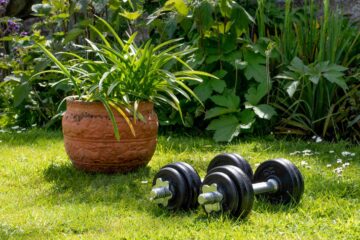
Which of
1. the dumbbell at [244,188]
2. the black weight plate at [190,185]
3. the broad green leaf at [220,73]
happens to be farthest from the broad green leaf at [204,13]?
the black weight plate at [190,185]

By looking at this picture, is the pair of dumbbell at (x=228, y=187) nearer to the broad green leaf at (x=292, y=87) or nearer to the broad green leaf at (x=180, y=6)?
the broad green leaf at (x=292, y=87)

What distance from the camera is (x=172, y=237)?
2.33 meters

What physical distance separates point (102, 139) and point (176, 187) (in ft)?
2.67

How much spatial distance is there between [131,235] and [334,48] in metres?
2.64

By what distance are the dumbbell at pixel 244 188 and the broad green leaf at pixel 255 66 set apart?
170cm

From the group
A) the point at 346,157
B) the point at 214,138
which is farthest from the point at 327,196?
the point at 214,138

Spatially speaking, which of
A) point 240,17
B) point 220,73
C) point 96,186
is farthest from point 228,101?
point 96,186

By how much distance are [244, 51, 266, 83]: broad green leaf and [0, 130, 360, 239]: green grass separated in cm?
62

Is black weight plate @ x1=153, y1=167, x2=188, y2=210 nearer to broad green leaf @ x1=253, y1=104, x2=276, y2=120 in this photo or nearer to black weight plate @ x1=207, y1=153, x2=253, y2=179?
black weight plate @ x1=207, y1=153, x2=253, y2=179

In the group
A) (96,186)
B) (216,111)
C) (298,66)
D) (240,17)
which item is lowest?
(96,186)

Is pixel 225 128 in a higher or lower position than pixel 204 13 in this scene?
lower

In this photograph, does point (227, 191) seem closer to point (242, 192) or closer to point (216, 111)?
point (242, 192)

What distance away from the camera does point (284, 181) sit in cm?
270

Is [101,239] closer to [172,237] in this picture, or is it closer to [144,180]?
[172,237]
